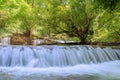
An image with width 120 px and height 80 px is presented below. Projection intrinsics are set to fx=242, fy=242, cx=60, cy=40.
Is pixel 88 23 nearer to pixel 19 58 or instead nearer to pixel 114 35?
pixel 114 35

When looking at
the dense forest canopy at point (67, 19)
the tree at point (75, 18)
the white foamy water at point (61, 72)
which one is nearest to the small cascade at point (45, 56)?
the white foamy water at point (61, 72)

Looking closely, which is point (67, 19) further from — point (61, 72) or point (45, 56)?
point (61, 72)

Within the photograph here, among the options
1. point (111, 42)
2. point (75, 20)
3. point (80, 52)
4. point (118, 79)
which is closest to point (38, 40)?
point (75, 20)

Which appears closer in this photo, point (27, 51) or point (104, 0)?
point (104, 0)

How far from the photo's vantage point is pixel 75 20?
14.9 m

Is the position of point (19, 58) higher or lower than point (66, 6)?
lower

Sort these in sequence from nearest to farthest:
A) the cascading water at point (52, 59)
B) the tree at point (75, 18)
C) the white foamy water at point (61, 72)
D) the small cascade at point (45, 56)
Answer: the white foamy water at point (61, 72), the cascading water at point (52, 59), the small cascade at point (45, 56), the tree at point (75, 18)

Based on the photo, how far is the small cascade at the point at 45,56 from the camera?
986 centimetres

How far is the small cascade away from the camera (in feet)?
32.4

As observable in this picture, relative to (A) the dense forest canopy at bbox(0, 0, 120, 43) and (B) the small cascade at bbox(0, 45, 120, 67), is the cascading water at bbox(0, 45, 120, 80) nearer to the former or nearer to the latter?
(B) the small cascade at bbox(0, 45, 120, 67)

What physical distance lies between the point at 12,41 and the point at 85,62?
749 centimetres

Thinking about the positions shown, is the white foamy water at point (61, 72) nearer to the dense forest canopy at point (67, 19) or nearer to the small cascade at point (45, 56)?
the small cascade at point (45, 56)

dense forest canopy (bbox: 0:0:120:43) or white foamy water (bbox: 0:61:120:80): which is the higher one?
dense forest canopy (bbox: 0:0:120:43)

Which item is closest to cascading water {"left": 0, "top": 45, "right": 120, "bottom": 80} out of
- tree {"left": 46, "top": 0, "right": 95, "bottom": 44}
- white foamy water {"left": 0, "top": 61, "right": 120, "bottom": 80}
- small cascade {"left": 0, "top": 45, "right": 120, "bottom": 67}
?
small cascade {"left": 0, "top": 45, "right": 120, "bottom": 67}
